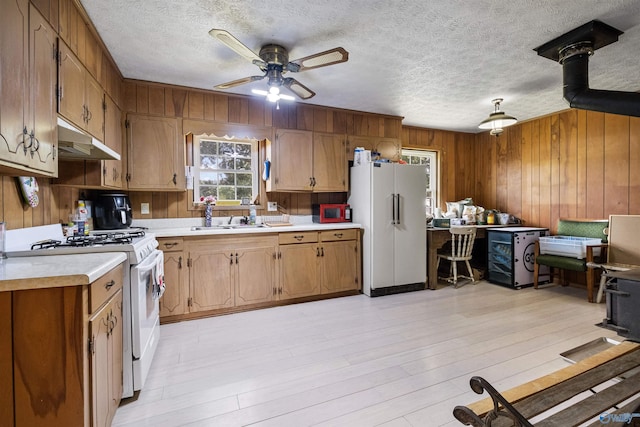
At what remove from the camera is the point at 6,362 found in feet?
3.63

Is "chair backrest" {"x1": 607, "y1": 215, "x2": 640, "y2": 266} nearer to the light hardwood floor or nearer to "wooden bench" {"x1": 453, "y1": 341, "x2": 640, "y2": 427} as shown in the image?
the light hardwood floor

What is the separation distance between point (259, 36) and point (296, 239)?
6.82ft

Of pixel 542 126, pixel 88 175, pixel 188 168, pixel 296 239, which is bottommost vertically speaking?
pixel 296 239

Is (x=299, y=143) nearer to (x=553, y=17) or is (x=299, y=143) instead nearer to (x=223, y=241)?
(x=223, y=241)

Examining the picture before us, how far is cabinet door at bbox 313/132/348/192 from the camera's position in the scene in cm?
396

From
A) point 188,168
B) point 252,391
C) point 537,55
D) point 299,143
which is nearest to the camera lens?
point 252,391

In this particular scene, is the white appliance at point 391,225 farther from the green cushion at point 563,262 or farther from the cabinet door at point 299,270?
the green cushion at point 563,262

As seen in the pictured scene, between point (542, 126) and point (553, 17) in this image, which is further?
point (542, 126)

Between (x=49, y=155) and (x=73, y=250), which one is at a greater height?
(x=49, y=155)

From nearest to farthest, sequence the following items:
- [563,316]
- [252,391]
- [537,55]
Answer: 1. [252,391]
2. [537,55]
3. [563,316]

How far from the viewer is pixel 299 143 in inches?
152

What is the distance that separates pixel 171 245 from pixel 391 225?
258 cm

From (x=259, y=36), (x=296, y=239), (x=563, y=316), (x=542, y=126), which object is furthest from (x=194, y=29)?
(x=542, y=126)

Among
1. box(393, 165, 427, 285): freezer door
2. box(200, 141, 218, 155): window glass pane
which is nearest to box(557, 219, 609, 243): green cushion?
box(393, 165, 427, 285): freezer door
